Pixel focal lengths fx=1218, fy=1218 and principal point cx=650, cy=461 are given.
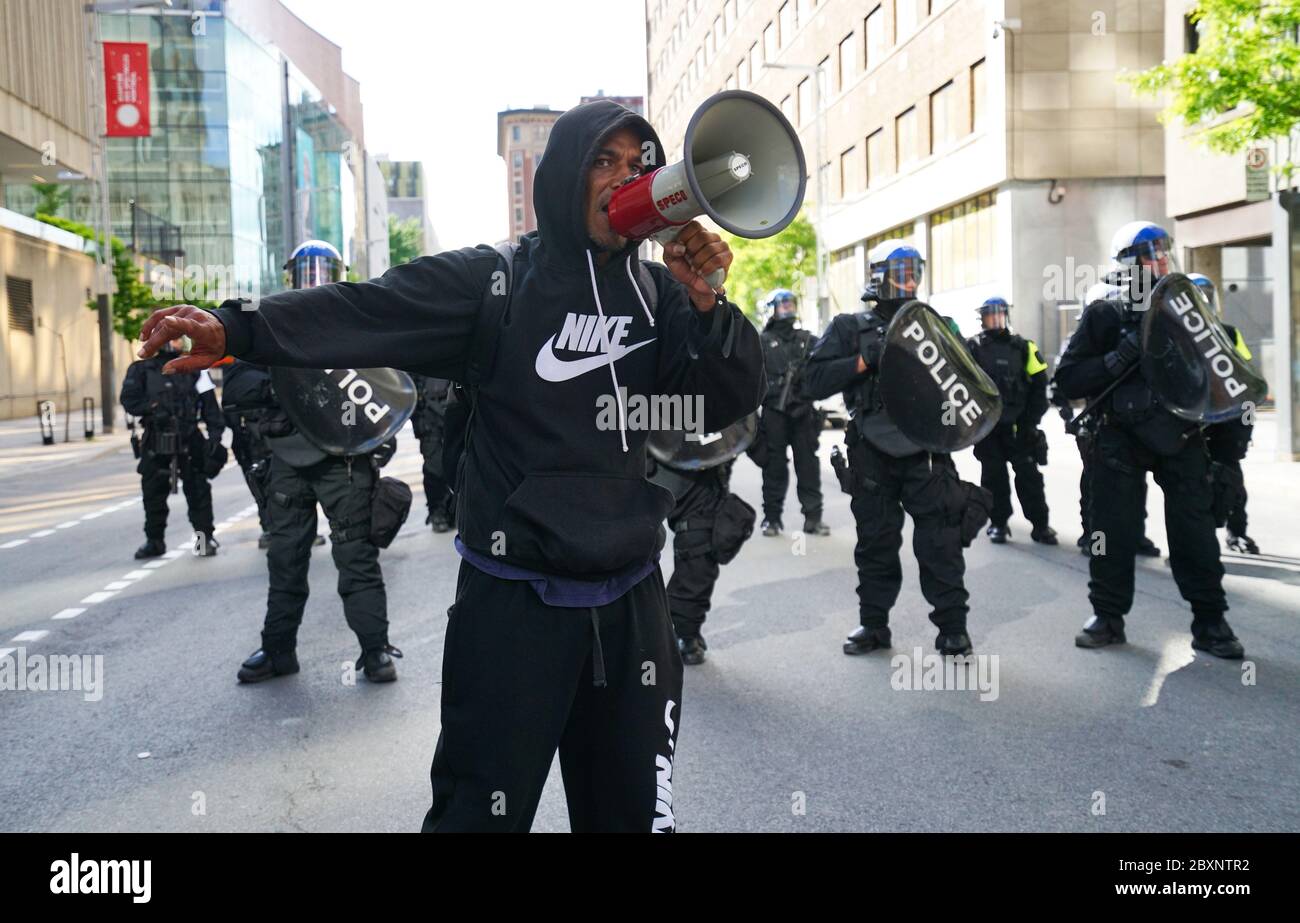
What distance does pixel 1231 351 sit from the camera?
20.5ft

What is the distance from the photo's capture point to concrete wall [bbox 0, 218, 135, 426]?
31.5 meters

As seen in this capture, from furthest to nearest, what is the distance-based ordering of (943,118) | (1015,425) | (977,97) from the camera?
(943,118)
(977,97)
(1015,425)

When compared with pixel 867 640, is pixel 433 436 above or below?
above

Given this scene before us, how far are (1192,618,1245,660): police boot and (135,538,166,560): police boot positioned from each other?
8047 mm

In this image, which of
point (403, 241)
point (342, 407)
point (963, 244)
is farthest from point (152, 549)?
point (403, 241)

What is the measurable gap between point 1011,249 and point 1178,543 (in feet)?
74.4

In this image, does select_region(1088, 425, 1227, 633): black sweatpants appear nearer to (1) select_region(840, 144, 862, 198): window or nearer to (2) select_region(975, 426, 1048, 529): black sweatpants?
(2) select_region(975, 426, 1048, 529): black sweatpants

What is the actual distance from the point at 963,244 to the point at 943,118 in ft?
11.3

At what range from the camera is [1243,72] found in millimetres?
12102

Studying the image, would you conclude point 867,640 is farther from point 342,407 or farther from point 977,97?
point 977,97

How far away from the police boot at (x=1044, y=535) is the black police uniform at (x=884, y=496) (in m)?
3.79

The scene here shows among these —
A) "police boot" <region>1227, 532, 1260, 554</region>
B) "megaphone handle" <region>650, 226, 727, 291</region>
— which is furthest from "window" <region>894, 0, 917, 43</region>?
"megaphone handle" <region>650, 226, 727, 291</region>
